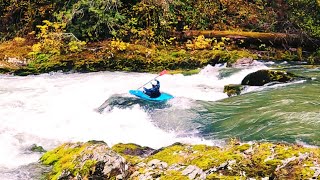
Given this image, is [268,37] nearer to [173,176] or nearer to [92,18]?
[92,18]

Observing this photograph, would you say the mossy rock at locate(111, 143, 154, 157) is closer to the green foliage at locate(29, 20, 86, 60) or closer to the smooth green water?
the smooth green water

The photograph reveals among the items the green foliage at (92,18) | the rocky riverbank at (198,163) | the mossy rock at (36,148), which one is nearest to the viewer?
the rocky riverbank at (198,163)

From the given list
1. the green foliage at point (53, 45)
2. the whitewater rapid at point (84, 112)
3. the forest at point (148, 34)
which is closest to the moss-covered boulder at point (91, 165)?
the whitewater rapid at point (84, 112)

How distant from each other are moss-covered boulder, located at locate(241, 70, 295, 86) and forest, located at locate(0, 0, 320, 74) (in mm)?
2438

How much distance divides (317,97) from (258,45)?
514 centimetres

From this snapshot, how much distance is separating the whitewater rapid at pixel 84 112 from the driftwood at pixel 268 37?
2.07 metres

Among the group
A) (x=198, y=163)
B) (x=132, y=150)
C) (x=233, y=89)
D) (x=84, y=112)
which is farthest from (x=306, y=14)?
(x=198, y=163)

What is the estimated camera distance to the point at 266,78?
30.6 feet

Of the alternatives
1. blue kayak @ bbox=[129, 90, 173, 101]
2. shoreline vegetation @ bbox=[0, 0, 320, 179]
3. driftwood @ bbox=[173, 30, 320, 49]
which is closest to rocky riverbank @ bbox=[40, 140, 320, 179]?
blue kayak @ bbox=[129, 90, 173, 101]

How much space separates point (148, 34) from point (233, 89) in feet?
15.7

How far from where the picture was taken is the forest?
11953 millimetres

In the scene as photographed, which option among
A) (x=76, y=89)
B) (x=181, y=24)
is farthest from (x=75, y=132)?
(x=181, y=24)

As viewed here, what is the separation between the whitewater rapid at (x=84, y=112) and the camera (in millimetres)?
6504

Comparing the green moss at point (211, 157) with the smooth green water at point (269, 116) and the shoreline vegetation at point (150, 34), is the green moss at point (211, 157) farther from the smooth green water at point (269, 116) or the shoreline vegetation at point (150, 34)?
the shoreline vegetation at point (150, 34)
